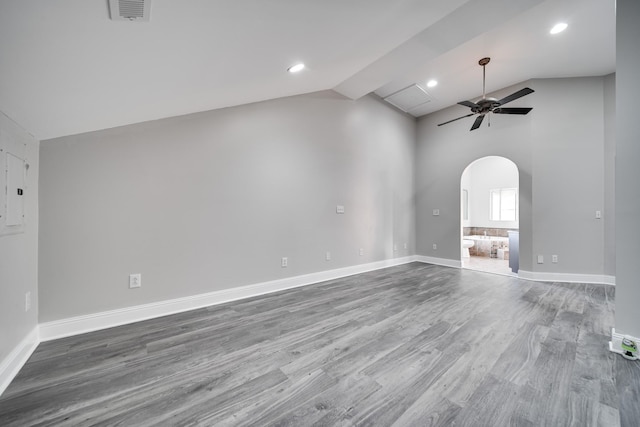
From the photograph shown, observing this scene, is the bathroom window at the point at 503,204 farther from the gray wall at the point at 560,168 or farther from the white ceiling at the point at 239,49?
the white ceiling at the point at 239,49

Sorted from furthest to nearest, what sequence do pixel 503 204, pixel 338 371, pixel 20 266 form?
1. pixel 503 204
2. pixel 20 266
3. pixel 338 371

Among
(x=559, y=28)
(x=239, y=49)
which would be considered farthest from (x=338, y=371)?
(x=559, y=28)

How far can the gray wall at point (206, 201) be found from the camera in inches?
85.4

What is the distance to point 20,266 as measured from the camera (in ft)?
5.79

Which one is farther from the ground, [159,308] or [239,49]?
[239,49]

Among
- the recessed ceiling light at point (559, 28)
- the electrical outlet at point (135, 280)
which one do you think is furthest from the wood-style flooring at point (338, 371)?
the recessed ceiling light at point (559, 28)

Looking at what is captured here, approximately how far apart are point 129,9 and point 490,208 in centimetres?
845

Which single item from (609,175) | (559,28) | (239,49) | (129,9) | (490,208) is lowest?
(490,208)

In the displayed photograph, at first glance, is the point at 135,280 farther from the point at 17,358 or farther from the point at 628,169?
the point at 628,169

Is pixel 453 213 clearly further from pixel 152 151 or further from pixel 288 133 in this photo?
pixel 152 151

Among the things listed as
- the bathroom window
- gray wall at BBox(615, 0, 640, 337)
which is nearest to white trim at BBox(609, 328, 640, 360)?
gray wall at BBox(615, 0, 640, 337)

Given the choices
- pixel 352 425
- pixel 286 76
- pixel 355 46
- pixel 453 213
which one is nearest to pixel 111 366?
pixel 352 425

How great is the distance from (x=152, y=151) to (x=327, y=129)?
2.49m

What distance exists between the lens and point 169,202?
2.61m
